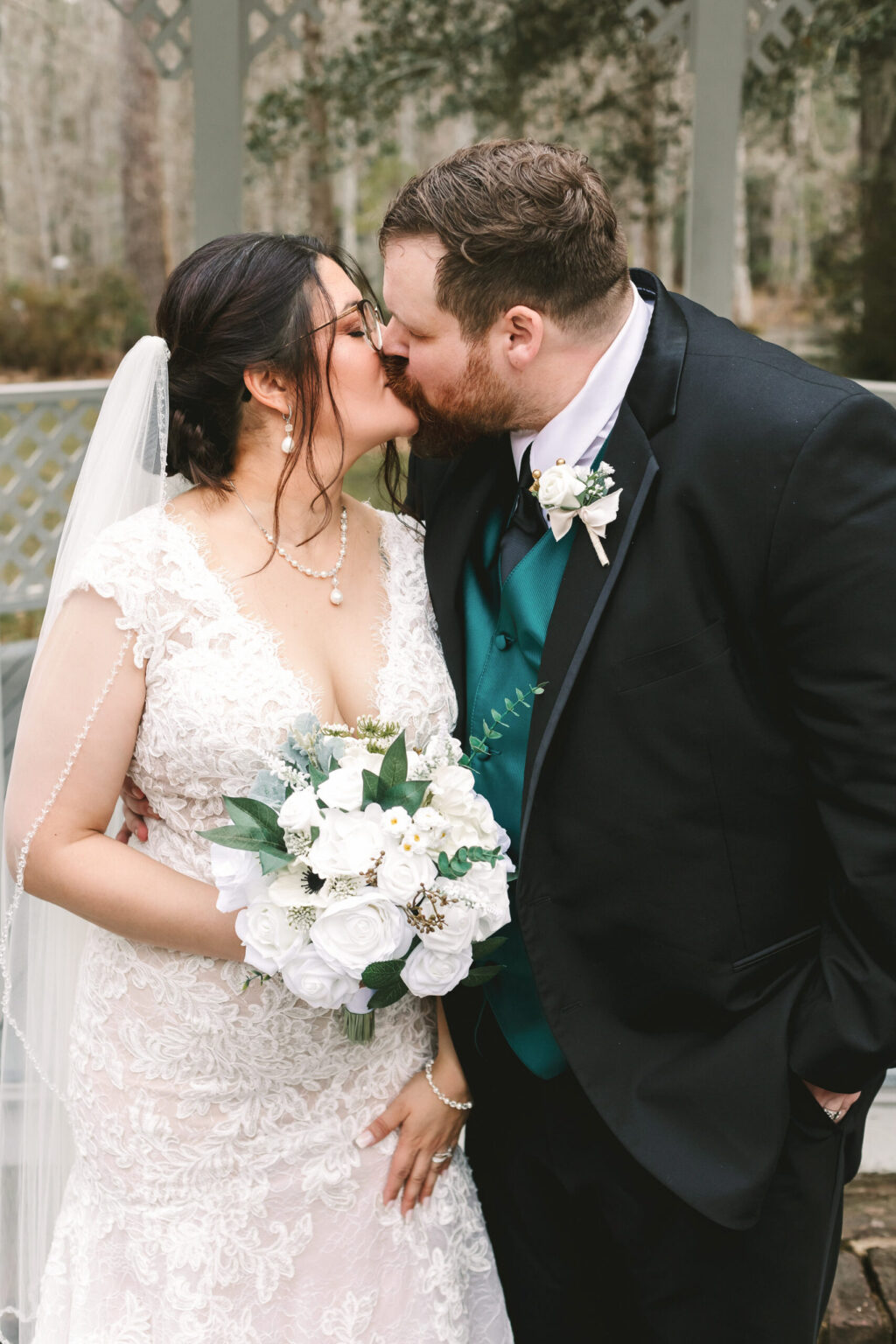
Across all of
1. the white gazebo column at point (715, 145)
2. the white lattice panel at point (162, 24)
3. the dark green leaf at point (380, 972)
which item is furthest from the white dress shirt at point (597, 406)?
the white lattice panel at point (162, 24)

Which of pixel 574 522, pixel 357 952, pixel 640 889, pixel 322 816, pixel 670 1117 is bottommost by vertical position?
pixel 670 1117

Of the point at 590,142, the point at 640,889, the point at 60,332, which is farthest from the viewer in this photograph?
the point at 60,332

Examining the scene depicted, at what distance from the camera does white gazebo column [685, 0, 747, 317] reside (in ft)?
13.6

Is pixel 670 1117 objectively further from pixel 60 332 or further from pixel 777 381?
pixel 60 332

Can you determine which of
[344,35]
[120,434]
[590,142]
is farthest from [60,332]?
[120,434]

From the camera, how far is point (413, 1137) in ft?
7.30

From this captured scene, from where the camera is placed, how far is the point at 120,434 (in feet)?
7.36

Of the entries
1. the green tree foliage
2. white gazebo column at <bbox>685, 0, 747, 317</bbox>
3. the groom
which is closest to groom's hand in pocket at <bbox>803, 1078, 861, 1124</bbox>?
the groom

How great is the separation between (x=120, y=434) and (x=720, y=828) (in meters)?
1.23

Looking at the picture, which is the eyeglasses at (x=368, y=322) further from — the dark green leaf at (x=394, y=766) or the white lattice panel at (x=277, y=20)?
the white lattice panel at (x=277, y=20)

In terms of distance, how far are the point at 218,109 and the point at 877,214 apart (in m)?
11.3

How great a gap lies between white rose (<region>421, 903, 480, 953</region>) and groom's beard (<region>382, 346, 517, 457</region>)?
34.3 inches

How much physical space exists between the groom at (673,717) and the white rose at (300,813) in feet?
1.36

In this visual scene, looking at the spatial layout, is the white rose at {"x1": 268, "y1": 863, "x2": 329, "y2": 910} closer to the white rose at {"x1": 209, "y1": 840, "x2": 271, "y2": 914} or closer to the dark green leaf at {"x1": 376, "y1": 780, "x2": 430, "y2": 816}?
the white rose at {"x1": 209, "y1": 840, "x2": 271, "y2": 914}
